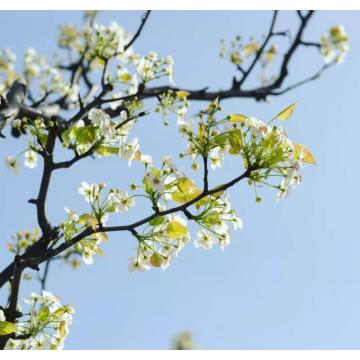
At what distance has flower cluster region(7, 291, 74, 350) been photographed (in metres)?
2.30

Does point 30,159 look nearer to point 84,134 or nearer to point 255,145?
point 84,134

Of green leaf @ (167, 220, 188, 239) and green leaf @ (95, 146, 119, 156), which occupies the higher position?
green leaf @ (95, 146, 119, 156)

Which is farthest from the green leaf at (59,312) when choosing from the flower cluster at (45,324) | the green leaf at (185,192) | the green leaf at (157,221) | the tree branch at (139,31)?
the tree branch at (139,31)

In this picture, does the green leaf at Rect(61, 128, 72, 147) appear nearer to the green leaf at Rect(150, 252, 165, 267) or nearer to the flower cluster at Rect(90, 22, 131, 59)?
the green leaf at Rect(150, 252, 165, 267)

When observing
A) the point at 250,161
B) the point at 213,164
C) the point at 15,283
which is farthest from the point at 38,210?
the point at 250,161

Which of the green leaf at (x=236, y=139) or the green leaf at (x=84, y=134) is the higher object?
the green leaf at (x=84, y=134)

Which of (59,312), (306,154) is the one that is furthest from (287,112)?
(59,312)

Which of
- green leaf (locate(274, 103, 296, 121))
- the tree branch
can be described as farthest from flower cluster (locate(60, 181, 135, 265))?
the tree branch

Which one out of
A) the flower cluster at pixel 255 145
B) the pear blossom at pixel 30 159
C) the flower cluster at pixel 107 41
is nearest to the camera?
the flower cluster at pixel 255 145

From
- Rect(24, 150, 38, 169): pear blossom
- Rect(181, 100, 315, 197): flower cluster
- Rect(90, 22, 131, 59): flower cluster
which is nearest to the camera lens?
Rect(181, 100, 315, 197): flower cluster

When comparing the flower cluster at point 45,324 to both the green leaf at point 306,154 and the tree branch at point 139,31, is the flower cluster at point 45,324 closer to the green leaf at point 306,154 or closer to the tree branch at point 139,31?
the green leaf at point 306,154

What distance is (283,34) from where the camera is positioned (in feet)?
13.8

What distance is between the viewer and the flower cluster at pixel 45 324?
2.30 meters
